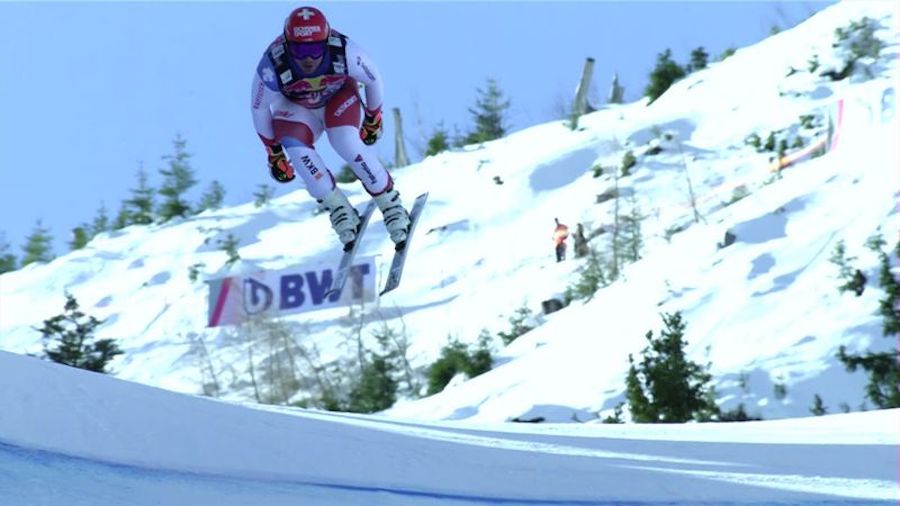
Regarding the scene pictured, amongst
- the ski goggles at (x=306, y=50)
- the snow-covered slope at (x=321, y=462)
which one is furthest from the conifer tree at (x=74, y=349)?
the snow-covered slope at (x=321, y=462)

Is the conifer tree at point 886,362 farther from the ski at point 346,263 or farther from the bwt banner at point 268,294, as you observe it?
the bwt banner at point 268,294

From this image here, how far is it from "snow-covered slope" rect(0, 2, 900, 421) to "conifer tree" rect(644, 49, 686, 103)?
44 centimetres

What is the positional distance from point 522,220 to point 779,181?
17.7 feet

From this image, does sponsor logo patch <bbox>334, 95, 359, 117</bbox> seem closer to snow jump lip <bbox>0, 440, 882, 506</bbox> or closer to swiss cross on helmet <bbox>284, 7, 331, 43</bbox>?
swiss cross on helmet <bbox>284, 7, 331, 43</bbox>

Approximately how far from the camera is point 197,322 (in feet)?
83.9

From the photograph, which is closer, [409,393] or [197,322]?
[409,393]

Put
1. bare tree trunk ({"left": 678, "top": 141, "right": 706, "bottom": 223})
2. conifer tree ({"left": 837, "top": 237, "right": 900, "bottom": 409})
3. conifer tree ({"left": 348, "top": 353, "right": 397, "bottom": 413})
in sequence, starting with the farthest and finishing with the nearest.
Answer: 1. bare tree trunk ({"left": 678, "top": 141, "right": 706, "bottom": 223})
2. conifer tree ({"left": 348, "top": 353, "right": 397, "bottom": 413})
3. conifer tree ({"left": 837, "top": 237, "right": 900, "bottom": 409})

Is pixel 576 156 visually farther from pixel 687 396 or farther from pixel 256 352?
pixel 687 396

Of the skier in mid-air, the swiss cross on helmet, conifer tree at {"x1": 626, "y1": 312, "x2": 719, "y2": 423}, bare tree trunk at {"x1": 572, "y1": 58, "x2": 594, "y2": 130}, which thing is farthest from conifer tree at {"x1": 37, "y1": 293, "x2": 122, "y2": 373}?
bare tree trunk at {"x1": 572, "y1": 58, "x2": 594, "y2": 130}

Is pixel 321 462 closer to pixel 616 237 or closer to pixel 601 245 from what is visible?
pixel 616 237

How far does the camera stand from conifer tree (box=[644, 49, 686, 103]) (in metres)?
31.4

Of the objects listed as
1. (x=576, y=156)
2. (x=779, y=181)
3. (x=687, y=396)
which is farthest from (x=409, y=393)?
(x=576, y=156)

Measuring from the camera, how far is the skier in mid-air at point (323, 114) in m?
9.58

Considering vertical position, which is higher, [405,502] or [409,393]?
[405,502]
